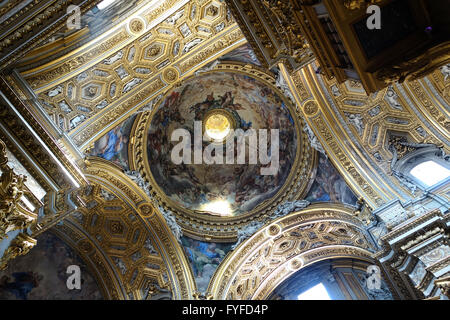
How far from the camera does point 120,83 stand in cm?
1062

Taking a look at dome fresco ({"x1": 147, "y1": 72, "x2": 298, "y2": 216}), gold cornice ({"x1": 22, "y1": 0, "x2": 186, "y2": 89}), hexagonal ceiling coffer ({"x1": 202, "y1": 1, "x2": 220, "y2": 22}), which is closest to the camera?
gold cornice ({"x1": 22, "y1": 0, "x2": 186, "y2": 89})

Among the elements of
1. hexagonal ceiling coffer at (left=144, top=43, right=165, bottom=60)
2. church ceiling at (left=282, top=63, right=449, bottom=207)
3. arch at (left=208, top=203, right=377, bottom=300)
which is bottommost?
arch at (left=208, top=203, right=377, bottom=300)

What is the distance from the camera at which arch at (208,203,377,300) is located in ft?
→ 43.0

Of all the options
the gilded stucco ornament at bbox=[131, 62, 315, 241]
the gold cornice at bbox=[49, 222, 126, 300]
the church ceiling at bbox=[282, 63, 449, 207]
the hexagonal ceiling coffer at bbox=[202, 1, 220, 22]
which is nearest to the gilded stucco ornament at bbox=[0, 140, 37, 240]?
the hexagonal ceiling coffer at bbox=[202, 1, 220, 22]

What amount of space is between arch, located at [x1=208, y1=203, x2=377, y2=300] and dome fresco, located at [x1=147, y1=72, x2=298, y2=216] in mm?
1524

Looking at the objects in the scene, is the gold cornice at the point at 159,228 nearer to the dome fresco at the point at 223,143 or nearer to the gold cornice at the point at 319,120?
the dome fresco at the point at 223,143

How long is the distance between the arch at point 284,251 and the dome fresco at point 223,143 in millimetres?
1524

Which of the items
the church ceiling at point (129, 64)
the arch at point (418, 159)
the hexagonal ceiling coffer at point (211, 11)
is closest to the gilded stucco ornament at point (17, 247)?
the church ceiling at point (129, 64)

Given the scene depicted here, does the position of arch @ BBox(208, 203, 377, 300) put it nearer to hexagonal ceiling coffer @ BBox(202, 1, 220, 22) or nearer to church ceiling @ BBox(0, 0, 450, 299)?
church ceiling @ BBox(0, 0, 450, 299)

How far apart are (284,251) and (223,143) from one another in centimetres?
482

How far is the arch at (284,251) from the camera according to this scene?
13102mm

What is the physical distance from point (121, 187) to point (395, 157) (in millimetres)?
8121
